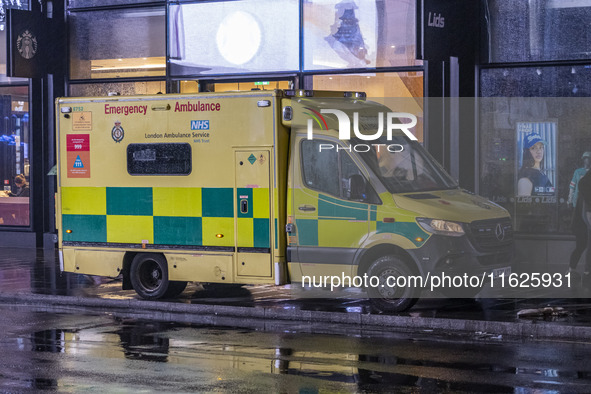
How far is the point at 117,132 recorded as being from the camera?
14984 millimetres

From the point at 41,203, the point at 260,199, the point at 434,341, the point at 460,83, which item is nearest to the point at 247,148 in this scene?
the point at 260,199

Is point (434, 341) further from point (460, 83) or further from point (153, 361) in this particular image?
point (460, 83)

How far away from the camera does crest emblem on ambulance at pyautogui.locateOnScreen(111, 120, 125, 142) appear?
1495cm

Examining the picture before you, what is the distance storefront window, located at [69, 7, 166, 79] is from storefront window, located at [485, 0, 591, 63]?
7.05m

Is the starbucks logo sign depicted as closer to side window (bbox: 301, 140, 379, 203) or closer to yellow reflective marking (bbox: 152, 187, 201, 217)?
yellow reflective marking (bbox: 152, 187, 201, 217)

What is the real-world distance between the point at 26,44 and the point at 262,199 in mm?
9899

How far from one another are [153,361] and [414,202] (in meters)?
4.31

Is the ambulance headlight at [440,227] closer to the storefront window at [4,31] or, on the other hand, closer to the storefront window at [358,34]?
the storefront window at [358,34]

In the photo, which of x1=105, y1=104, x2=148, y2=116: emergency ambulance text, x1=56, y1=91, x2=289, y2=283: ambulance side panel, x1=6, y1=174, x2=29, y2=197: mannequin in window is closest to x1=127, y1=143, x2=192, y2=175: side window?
x1=56, y1=91, x2=289, y2=283: ambulance side panel

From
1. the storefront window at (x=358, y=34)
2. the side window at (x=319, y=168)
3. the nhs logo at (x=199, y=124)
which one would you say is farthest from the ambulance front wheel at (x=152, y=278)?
the storefront window at (x=358, y=34)

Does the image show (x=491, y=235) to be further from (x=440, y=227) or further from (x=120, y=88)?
(x=120, y=88)

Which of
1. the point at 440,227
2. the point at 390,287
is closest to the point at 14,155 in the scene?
the point at 390,287

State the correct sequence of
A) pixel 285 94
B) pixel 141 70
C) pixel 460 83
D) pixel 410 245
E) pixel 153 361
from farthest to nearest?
A: 1. pixel 141 70
2. pixel 460 83
3. pixel 285 94
4. pixel 410 245
5. pixel 153 361

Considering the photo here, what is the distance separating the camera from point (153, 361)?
10078 millimetres
